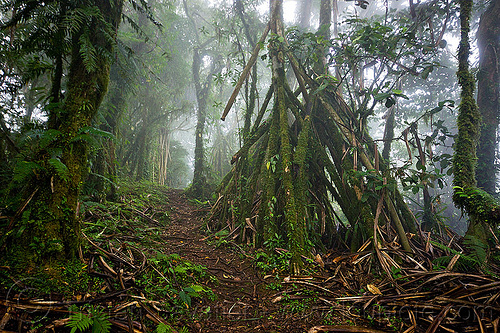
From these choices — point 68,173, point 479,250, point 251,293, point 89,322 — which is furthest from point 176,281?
point 479,250

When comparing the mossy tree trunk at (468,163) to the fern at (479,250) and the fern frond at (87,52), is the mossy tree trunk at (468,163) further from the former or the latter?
the fern frond at (87,52)

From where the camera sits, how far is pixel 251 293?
94.0 inches

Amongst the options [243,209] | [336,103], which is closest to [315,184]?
[243,209]

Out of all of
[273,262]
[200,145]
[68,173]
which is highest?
[200,145]

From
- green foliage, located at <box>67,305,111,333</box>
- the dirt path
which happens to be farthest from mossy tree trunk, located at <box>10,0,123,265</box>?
the dirt path

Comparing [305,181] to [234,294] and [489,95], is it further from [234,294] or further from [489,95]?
[489,95]

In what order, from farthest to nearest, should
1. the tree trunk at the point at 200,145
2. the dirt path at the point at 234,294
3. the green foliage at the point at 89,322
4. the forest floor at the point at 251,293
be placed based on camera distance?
the tree trunk at the point at 200,145 → the dirt path at the point at 234,294 → the forest floor at the point at 251,293 → the green foliage at the point at 89,322

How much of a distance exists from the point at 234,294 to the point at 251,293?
0.17m

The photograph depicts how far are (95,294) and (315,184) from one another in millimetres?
3312

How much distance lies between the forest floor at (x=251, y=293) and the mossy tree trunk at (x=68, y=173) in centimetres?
16

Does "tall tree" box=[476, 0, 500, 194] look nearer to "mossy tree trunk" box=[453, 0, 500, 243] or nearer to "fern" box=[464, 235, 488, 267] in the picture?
→ "mossy tree trunk" box=[453, 0, 500, 243]

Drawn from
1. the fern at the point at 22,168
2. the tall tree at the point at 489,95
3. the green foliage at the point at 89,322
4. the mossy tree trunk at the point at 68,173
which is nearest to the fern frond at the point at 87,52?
the mossy tree trunk at the point at 68,173

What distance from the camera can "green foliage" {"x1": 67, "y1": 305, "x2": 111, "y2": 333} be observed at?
1282 mm

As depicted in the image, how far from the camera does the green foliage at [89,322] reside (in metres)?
1.28
